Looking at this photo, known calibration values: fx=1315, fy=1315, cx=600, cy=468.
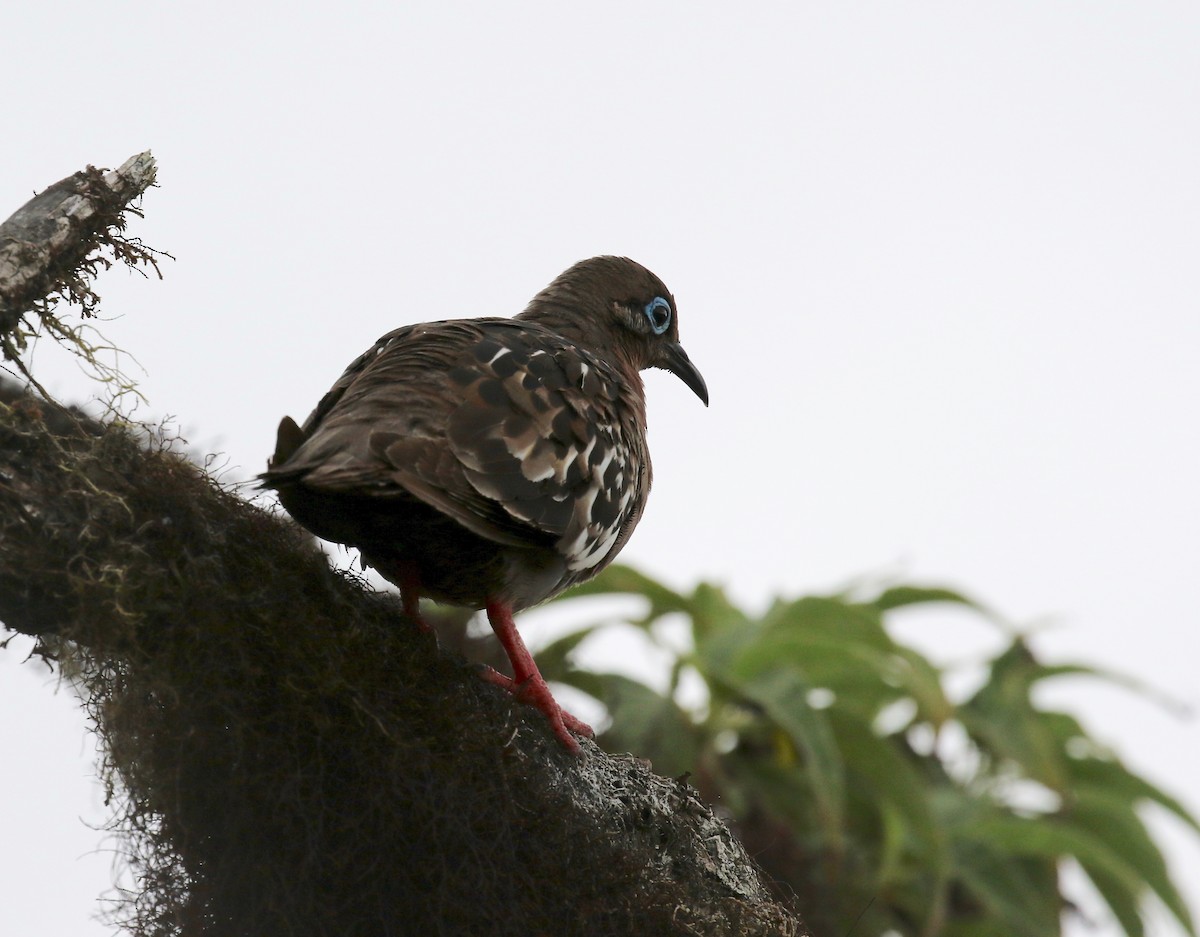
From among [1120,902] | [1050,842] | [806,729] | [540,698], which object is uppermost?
[1120,902]

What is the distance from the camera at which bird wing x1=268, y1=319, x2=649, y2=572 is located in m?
3.73

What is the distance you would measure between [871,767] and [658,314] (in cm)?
351

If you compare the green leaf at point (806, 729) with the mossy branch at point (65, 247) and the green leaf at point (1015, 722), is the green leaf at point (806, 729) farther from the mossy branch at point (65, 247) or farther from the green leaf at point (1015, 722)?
the mossy branch at point (65, 247)

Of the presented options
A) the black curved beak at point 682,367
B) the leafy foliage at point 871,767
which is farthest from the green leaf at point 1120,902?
Answer: the black curved beak at point 682,367

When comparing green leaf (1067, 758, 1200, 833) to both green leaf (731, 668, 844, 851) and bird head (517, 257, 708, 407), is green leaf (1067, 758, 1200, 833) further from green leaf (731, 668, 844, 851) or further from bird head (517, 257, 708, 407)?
bird head (517, 257, 708, 407)

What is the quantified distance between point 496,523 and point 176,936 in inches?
56.3

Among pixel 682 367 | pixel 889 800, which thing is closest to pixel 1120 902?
pixel 889 800

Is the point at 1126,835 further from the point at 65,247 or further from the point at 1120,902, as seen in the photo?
the point at 65,247

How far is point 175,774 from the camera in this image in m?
2.96

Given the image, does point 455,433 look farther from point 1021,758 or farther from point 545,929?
point 1021,758

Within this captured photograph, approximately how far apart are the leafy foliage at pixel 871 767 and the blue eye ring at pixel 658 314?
2.15m

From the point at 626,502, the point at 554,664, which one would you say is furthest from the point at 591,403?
the point at 554,664

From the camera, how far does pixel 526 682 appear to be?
399 centimetres

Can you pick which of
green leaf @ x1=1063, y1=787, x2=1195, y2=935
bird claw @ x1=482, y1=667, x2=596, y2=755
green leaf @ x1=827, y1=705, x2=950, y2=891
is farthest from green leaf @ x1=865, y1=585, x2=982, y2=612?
bird claw @ x1=482, y1=667, x2=596, y2=755
